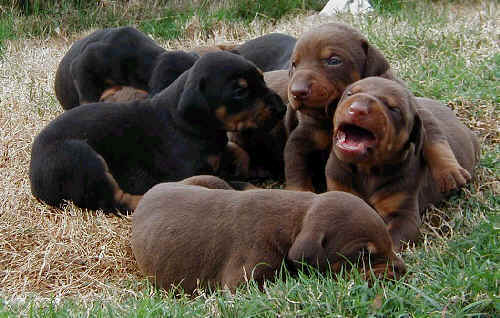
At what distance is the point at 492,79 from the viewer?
634 cm

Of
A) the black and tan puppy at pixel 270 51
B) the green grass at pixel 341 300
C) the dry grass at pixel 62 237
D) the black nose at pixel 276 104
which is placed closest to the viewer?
the green grass at pixel 341 300

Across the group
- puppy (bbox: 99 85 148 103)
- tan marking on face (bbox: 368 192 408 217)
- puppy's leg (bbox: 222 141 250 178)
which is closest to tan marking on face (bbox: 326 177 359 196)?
tan marking on face (bbox: 368 192 408 217)

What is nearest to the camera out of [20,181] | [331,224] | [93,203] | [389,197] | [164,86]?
[331,224]

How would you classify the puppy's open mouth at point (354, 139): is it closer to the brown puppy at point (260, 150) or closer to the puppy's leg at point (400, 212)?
the puppy's leg at point (400, 212)

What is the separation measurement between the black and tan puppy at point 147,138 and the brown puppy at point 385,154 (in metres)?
0.97

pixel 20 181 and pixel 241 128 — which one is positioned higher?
pixel 241 128

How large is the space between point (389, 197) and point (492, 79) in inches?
99.7

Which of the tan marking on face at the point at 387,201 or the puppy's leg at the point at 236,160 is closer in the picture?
the tan marking on face at the point at 387,201

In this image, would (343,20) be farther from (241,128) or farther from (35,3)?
(35,3)

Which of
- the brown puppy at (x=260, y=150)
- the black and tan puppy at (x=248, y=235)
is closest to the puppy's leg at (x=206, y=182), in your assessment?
the black and tan puppy at (x=248, y=235)

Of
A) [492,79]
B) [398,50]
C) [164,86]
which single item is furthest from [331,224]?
[398,50]

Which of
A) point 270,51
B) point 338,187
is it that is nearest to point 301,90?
point 338,187

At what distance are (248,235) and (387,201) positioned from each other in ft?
3.44

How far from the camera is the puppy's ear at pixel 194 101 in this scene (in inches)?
202
